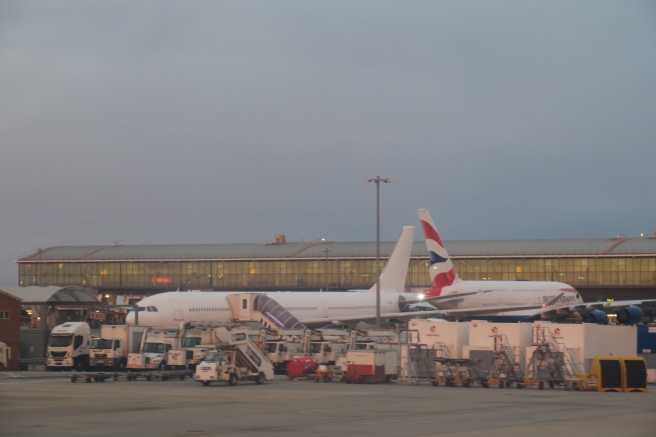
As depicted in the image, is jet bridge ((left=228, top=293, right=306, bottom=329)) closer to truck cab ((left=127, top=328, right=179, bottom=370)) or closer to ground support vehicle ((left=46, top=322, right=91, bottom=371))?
truck cab ((left=127, top=328, right=179, bottom=370))

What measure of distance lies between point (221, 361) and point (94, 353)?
13453 millimetres

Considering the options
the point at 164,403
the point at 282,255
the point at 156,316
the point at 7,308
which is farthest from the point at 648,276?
the point at 164,403

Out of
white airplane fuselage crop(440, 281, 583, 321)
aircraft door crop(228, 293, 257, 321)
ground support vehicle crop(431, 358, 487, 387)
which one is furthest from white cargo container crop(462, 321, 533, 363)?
white airplane fuselage crop(440, 281, 583, 321)

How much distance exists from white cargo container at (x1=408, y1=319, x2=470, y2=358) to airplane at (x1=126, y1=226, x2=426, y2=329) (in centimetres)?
2027

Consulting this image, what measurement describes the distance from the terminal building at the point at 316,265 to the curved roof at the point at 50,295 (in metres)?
38.8

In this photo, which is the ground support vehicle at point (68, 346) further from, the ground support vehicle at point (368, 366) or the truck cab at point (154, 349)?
the ground support vehicle at point (368, 366)

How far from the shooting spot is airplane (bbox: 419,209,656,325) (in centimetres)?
8656

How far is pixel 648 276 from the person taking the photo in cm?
11550

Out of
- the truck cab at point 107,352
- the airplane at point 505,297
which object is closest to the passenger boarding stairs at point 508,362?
the truck cab at point 107,352

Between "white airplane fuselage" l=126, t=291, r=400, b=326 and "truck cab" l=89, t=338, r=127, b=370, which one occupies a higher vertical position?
"white airplane fuselage" l=126, t=291, r=400, b=326

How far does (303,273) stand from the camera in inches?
5148

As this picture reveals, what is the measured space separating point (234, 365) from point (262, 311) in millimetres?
23628

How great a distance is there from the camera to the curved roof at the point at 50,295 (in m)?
70.2

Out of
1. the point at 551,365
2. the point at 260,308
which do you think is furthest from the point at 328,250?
the point at 551,365
